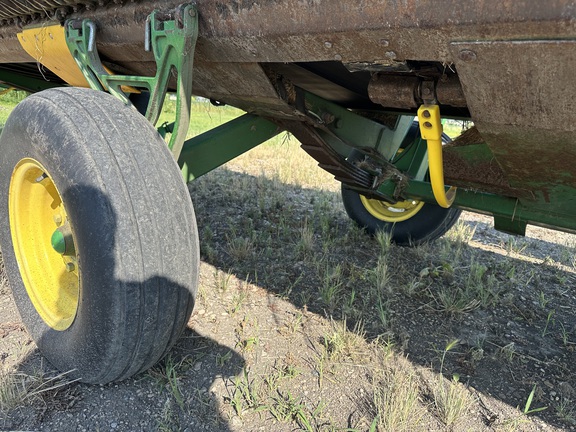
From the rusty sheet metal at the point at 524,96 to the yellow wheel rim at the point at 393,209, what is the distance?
172 centimetres

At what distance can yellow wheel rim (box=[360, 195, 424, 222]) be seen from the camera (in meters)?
3.09

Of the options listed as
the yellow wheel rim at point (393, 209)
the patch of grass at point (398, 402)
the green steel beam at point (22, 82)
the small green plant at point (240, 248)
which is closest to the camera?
the patch of grass at point (398, 402)

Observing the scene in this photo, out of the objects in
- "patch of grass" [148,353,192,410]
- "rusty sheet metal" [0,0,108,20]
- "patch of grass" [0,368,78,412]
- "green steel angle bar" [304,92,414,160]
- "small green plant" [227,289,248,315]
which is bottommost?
"patch of grass" [0,368,78,412]

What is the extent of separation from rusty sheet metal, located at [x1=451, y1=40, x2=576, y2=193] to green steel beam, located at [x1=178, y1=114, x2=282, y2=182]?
1.27 m

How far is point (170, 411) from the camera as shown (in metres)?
1.56

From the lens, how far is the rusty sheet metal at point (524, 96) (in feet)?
3.17

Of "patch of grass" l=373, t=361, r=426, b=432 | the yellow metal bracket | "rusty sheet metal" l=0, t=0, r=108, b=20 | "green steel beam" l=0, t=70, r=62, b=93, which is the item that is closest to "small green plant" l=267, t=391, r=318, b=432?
"patch of grass" l=373, t=361, r=426, b=432

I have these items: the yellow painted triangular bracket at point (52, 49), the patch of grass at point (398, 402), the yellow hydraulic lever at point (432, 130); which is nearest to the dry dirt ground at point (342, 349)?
the patch of grass at point (398, 402)

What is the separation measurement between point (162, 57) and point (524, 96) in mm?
1050

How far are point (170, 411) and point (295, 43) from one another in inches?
47.2

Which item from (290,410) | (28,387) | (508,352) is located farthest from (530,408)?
(28,387)

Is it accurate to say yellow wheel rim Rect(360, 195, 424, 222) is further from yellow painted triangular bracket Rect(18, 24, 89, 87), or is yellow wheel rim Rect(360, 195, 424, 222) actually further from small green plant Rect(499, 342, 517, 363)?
yellow painted triangular bracket Rect(18, 24, 89, 87)

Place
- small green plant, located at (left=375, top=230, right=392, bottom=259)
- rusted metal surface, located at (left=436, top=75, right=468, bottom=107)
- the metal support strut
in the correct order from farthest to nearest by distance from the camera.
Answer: small green plant, located at (left=375, top=230, right=392, bottom=259), the metal support strut, rusted metal surface, located at (left=436, top=75, right=468, bottom=107)

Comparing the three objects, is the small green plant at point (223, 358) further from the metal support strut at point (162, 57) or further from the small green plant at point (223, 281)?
the metal support strut at point (162, 57)
